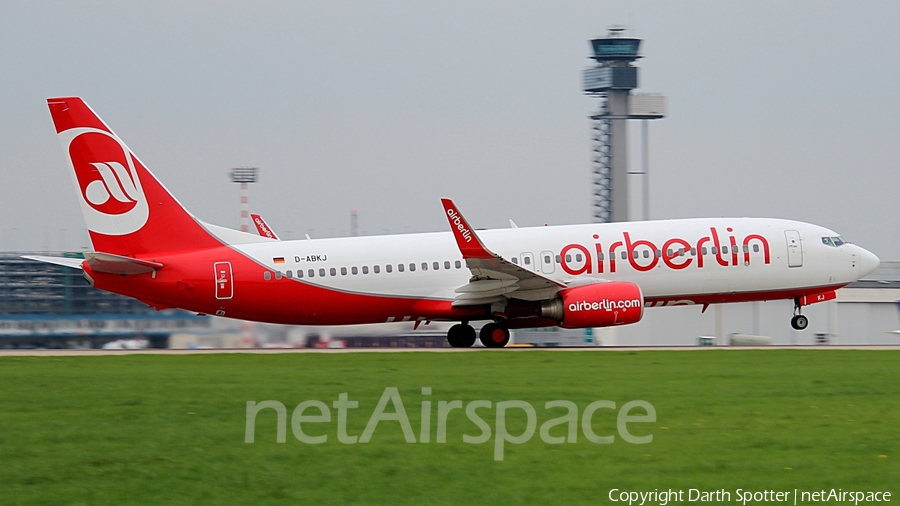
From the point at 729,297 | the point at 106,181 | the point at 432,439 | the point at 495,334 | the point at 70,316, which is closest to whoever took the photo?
the point at 432,439

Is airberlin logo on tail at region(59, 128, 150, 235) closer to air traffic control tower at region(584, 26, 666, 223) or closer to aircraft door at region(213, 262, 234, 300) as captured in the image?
aircraft door at region(213, 262, 234, 300)

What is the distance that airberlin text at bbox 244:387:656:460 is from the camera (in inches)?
586

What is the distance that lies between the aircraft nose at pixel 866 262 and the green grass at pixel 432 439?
37.3 feet

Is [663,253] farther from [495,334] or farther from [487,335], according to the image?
[487,335]

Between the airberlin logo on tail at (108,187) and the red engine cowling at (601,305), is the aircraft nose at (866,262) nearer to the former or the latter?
the red engine cowling at (601,305)

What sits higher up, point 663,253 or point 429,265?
point 663,253

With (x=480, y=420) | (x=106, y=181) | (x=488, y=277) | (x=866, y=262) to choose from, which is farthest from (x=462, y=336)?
(x=480, y=420)

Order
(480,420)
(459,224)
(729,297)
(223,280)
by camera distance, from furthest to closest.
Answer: (729,297) < (223,280) < (459,224) < (480,420)

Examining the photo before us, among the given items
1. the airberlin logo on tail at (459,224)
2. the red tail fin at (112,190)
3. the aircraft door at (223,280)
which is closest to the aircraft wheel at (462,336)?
the airberlin logo on tail at (459,224)

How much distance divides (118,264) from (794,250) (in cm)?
1965

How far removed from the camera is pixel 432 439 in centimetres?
1488

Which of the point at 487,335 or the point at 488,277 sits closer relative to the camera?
the point at 488,277

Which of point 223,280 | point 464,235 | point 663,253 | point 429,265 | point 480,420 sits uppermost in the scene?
point 464,235

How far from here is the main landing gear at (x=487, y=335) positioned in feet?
103
